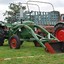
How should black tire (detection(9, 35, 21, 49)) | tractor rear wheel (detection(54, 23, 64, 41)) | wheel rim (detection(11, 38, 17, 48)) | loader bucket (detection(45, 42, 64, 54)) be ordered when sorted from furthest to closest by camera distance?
tractor rear wheel (detection(54, 23, 64, 41))
wheel rim (detection(11, 38, 17, 48))
black tire (detection(9, 35, 21, 49))
loader bucket (detection(45, 42, 64, 54))

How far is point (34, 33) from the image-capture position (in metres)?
13.5

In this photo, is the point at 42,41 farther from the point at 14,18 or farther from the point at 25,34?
the point at 14,18

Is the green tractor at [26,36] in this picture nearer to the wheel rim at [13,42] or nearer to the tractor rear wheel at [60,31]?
the wheel rim at [13,42]

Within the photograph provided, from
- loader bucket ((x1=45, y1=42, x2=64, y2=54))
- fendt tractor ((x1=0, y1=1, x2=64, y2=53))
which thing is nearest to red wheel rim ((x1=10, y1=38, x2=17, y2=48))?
fendt tractor ((x1=0, y1=1, x2=64, y2=53))

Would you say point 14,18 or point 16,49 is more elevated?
point 14,18

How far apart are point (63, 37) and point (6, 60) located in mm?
5344

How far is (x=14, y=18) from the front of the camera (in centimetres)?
1745

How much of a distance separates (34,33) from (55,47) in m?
1.63

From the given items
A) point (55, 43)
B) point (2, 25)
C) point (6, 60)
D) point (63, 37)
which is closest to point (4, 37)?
point (2, 25)

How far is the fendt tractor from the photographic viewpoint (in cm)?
1223

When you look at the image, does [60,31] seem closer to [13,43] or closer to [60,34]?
[60,34]

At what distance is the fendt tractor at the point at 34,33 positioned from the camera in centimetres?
1223

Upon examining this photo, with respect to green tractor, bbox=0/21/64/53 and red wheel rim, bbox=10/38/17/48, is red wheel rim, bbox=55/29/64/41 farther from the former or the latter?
red wheel rim, bbox=10/38/17/48

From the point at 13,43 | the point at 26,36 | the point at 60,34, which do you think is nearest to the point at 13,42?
the point at 13,43
